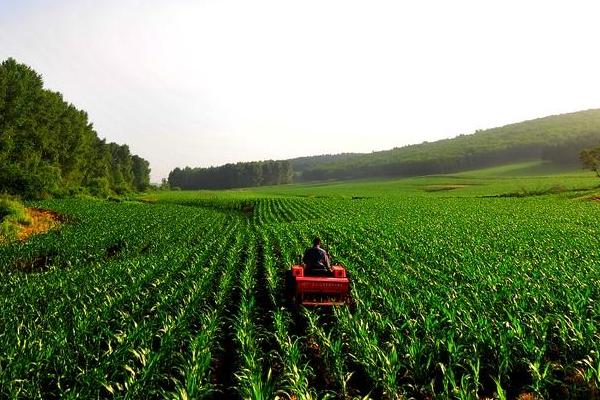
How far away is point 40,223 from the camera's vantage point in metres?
34.3

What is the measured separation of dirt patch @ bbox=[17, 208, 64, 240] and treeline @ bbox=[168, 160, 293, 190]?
467 ft

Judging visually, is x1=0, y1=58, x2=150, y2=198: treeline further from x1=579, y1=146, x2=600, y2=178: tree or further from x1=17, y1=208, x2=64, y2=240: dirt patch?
x1=579, y1=146, x2=600, y2=178: tree

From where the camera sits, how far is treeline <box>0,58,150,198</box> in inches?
2000

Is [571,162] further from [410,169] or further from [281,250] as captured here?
[281,250]

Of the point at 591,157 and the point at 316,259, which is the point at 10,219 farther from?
the point at 591,157

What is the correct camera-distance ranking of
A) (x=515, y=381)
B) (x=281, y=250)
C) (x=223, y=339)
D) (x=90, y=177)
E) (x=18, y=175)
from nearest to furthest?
(x=515, y=381) → (x=223, y=339) → (x=281, y=250) → (x=18, y=175) → (x=90, y=177)

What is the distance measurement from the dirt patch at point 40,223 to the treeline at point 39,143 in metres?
11.9

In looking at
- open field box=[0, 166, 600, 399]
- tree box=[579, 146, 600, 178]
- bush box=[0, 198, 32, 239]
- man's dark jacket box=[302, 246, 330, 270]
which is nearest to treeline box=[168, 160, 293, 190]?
tree box=[579, 146, 600, 178]

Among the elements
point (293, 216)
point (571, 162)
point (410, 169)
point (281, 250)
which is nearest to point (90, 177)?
point (293, 216)

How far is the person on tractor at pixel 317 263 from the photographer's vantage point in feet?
36.5

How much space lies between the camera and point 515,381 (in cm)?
729

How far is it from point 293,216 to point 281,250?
23.1 meters

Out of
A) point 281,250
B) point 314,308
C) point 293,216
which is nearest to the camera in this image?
point 314,308

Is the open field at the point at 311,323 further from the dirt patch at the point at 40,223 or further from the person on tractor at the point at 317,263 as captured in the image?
the dirt patch at the point at 40,223
